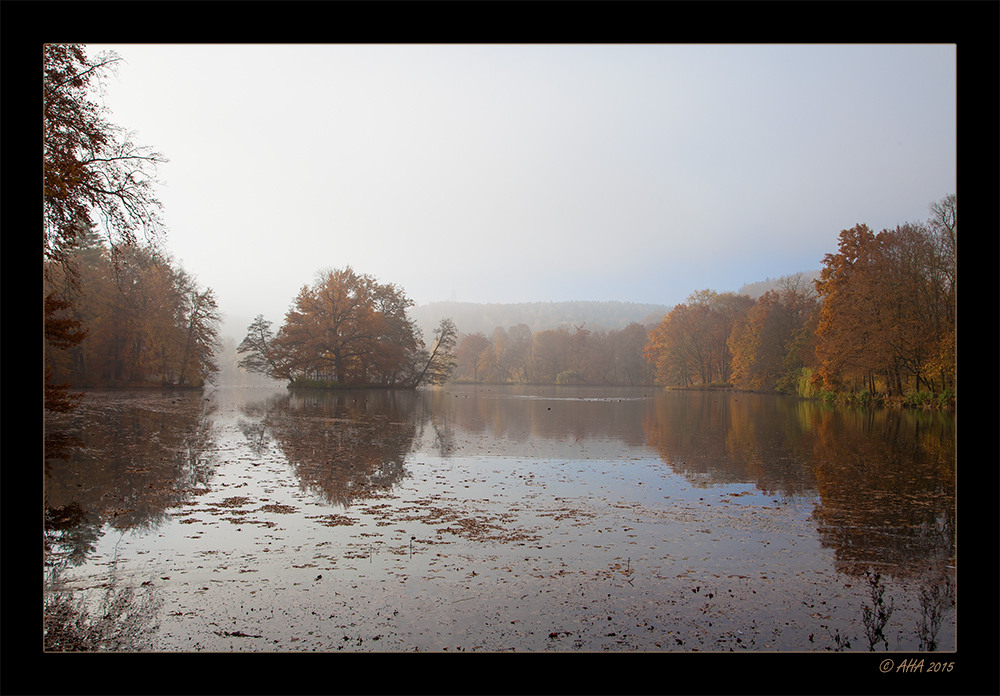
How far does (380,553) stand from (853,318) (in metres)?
29.9

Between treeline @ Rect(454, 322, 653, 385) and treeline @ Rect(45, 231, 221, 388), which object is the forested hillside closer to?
treeline @ Rect(454, 322, 653, 385)

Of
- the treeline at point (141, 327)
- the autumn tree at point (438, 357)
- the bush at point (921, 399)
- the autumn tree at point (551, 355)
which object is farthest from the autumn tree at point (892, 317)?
the autumn tree at point (551, 355)

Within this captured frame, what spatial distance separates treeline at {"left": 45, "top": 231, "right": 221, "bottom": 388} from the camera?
101ft

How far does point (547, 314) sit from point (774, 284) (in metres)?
Result: 56.8

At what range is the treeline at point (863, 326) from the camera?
21.6 meters

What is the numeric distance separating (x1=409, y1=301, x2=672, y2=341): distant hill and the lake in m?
70.2

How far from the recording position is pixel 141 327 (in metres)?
34.0

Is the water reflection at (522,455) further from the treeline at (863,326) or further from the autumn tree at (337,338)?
the autumn tree at (337,338)

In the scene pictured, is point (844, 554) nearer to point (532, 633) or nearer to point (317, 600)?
point (532, 633)

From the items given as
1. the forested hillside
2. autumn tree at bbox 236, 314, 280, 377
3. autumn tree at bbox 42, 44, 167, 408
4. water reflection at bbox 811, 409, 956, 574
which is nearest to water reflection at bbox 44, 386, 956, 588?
water reflection at bbox 811, 409, 956, 574

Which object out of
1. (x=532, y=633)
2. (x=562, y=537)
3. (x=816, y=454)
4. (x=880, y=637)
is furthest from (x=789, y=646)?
(x=816, y=454)

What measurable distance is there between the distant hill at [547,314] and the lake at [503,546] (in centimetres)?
7020

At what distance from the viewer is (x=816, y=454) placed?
1248 cm

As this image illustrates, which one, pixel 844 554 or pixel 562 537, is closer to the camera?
pixel 844 554
